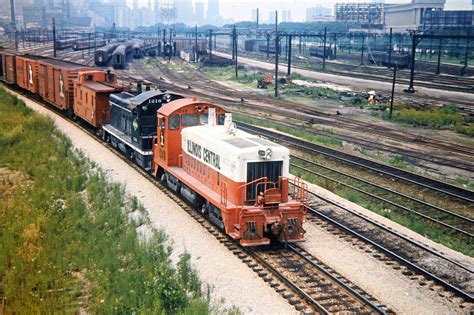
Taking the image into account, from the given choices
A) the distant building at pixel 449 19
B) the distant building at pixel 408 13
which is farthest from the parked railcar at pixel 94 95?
the distant building at pixel 408 13

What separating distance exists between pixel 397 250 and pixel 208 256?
17.3ft

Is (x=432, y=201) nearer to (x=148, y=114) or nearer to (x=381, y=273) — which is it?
(x=381, y=273)

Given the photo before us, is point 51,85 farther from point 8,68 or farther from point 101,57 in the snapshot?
point 101,57

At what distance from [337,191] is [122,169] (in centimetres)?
922

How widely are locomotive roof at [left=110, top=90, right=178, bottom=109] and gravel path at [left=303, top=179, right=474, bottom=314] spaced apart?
8.61m

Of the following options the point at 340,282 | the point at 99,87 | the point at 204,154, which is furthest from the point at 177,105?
the point at 99,87

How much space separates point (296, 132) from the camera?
110 ft

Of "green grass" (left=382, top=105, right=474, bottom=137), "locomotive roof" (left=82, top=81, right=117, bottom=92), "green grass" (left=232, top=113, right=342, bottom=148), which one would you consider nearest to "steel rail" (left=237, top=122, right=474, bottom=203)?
"green grass" (left=232, top=113, right=342, bottom=148)

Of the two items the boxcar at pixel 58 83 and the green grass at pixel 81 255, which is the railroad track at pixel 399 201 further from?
the boxcar at pixel 58 83

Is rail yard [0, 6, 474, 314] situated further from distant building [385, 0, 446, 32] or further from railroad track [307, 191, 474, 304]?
distant building [385, 0, 446, 32]

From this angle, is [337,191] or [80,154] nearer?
[337,191]

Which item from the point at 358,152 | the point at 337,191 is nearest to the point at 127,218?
the point at 337,191

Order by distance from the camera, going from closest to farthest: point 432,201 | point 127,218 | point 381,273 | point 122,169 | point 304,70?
point 381,273 → point 127,218 → point 432,201 → point 122,169 → point 304,70

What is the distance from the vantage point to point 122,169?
23.2 m
